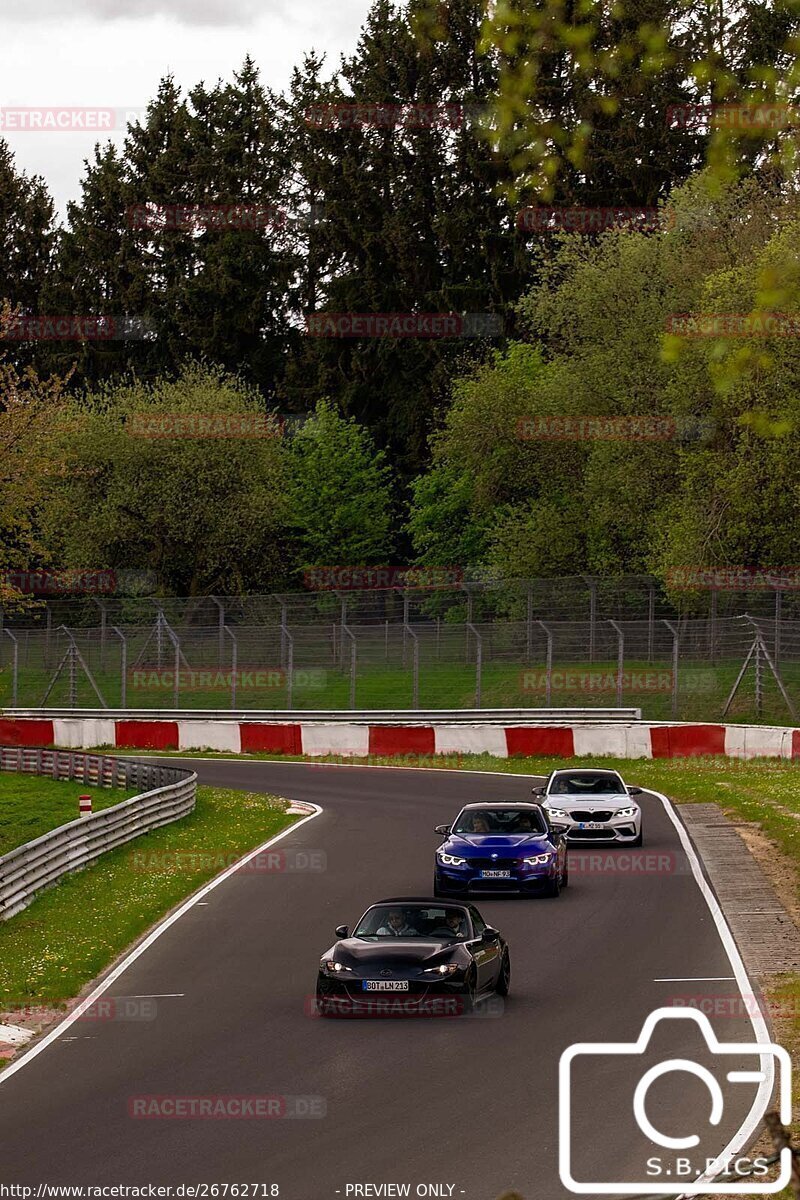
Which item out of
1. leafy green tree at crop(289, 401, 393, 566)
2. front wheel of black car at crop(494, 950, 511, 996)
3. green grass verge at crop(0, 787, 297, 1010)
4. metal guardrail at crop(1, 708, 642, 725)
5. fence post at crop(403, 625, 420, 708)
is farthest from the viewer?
leafy green tree at crop(289, 401, 393, 566)

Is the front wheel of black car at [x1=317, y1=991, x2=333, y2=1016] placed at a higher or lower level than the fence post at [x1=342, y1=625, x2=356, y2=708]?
higher

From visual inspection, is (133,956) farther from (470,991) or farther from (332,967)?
(470,991)

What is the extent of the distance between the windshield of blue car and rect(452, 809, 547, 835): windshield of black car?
7121mm

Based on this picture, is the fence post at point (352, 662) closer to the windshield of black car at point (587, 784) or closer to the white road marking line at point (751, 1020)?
the windshield of black car at point (587, 784)

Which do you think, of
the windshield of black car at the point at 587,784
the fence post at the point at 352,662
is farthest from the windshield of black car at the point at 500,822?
the fence post at the point at 352,662

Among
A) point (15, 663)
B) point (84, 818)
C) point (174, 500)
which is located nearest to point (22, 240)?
point (174, 500)

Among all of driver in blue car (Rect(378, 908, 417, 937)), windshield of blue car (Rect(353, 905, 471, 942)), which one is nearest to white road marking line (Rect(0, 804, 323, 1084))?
windshield of blue car (Rect(353, 905, 471, 942))

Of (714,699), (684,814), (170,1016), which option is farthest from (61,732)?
(170,1016)

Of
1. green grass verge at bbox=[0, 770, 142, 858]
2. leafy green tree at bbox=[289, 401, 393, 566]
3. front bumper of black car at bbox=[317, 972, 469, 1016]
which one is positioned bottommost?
green grass verge at bbox=[0, 770, 142, 858]

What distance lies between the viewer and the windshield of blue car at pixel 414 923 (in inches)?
661

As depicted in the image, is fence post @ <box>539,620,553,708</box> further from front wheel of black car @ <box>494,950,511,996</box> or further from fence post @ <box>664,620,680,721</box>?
front wheel of black car @ <box>494,950,511,996</box>

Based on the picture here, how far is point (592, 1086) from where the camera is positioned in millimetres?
13000

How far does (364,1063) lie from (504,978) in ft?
11.2

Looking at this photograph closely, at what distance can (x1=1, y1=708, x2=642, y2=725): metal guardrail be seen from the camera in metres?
49.3
